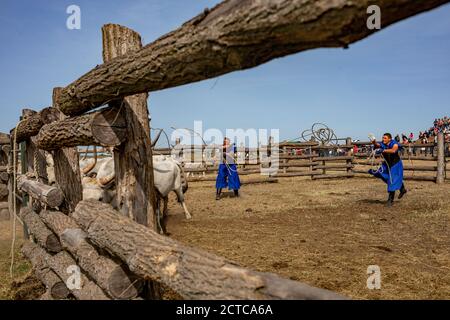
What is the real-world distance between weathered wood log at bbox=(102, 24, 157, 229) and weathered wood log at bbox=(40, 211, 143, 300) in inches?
16.2

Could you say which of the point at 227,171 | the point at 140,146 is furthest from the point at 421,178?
the point at 140,146

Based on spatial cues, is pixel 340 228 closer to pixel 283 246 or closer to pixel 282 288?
pixel 283 246

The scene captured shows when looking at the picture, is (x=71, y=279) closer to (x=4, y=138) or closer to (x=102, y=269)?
(x=102, y=269)

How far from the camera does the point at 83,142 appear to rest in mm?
2959

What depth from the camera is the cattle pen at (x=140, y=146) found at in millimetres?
1373

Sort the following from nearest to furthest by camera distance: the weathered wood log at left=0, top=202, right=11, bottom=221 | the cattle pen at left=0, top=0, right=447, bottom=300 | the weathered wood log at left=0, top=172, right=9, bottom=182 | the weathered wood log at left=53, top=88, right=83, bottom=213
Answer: the cattle pen at left=0, top=0, right=447, bottom=300 < the weathered wood log at left=53, top=88, right=83, bottom=213 < the weathered wood log at left=0, top=172, right=9, bottom=182 < the weathered wood log at left=0, top=202, right=11, bottom=221

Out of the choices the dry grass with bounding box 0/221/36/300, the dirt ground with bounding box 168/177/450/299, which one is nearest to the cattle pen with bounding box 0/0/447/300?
the dry grass with bounding box 0/221/36/300

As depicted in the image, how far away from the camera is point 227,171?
37.6 feet

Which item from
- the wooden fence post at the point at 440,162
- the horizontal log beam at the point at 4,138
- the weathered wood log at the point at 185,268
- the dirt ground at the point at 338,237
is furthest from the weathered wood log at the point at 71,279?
the wooden fence post at the point at 440,162

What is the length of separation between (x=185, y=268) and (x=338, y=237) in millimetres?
4577

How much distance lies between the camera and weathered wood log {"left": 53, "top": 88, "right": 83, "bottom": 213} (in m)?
4.12

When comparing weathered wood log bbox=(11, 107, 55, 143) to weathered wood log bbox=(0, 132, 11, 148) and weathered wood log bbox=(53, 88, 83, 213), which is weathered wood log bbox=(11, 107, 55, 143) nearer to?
weathered wood log bbox=(53, 88, 83, 213)
